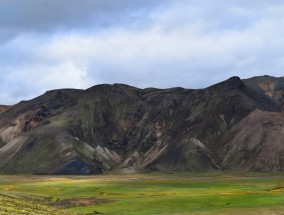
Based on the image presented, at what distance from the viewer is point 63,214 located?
56.8 m

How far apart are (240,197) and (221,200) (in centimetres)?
586

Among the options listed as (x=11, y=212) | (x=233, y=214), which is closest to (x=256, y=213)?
(x=233, y=214)

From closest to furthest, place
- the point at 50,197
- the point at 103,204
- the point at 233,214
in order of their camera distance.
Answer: the point at 233,214 < the point at 103,204 < the point at 50,197

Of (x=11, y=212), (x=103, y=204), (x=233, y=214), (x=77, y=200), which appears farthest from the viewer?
(x=77, y=200)

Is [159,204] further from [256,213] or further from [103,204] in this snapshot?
[256,213]

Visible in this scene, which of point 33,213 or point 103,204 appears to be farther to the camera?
point 103,204

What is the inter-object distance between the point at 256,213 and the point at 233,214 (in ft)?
9.46

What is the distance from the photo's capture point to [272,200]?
7700cm

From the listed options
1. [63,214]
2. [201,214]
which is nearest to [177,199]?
[201,214]

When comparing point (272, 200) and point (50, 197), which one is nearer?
point (272, 200)

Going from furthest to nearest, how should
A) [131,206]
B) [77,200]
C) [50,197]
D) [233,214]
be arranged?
[50,197]
[77,200]
[131,206]
[233,214]

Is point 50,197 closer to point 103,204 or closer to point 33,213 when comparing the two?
point 103,204

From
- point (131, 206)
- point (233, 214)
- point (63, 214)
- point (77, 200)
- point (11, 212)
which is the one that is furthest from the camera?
point (77, 200)

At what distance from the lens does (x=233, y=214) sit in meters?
60.4
